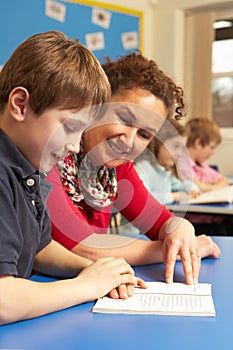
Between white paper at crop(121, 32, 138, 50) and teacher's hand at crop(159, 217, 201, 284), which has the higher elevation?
white paper at crop(121, 32, 138, 50)

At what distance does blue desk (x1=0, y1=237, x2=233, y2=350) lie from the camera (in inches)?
26.5

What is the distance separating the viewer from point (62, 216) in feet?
3.52

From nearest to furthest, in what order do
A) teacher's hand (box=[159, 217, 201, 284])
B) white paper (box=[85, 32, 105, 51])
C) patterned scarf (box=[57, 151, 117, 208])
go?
teacher's hand (box=[159, 217, 201, 284])
patterned scarf (box=[57, 151, 117, 208])
white paper (box=[85, 32, 105, 51])

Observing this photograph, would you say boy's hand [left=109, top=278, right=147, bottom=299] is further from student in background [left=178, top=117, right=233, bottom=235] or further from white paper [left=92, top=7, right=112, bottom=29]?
white paper [left=92, top=7, right=112, bottom=29]

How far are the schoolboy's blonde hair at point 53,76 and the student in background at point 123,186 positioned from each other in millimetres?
237

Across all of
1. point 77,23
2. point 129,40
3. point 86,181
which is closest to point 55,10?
point 77,23

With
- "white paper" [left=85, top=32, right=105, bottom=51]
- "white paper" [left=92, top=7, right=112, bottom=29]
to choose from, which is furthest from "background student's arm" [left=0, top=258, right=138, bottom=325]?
"white paper" [left=92, top=7, right=112, bottom=29]

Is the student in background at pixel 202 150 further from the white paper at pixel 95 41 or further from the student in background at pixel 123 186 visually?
the student in background at pixel 123 186

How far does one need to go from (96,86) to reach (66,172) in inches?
13.4

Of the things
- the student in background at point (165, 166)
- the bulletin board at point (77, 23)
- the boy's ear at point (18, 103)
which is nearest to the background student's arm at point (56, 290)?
the boy's ear at point (18, 103)

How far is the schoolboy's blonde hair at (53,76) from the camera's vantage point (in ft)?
2.60

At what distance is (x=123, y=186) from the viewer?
4.54ft

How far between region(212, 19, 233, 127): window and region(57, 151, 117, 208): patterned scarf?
3816 mm

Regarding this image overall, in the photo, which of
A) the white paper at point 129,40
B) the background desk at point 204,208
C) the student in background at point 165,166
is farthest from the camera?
the white paper at point 129,40
